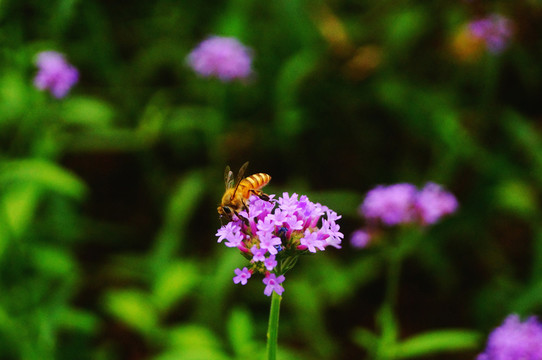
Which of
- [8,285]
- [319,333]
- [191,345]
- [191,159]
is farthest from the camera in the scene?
[191,159]

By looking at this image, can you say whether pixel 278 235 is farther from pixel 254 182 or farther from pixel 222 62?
pixel 222 62

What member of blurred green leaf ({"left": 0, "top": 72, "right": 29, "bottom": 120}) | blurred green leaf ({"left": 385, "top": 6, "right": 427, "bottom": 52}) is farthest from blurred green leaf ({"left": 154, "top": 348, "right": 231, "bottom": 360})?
blurred green leaf ({"left": 385, "top": 6, "right": 427, "bottom": 52})

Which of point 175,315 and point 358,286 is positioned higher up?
point 358,286

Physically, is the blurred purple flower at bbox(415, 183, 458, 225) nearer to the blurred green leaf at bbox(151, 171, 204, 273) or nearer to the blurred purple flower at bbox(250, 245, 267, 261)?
the blurred purple flower at bbox(250, 245, 267, 261)

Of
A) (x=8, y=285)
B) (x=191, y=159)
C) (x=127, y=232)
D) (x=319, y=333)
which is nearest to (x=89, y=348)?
(x=8, y=285)

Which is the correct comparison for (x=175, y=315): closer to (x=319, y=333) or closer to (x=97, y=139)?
(x=319, y=333)

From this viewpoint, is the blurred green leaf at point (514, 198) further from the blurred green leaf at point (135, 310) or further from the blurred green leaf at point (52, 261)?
the blurred green leaf at point (52, 261)
